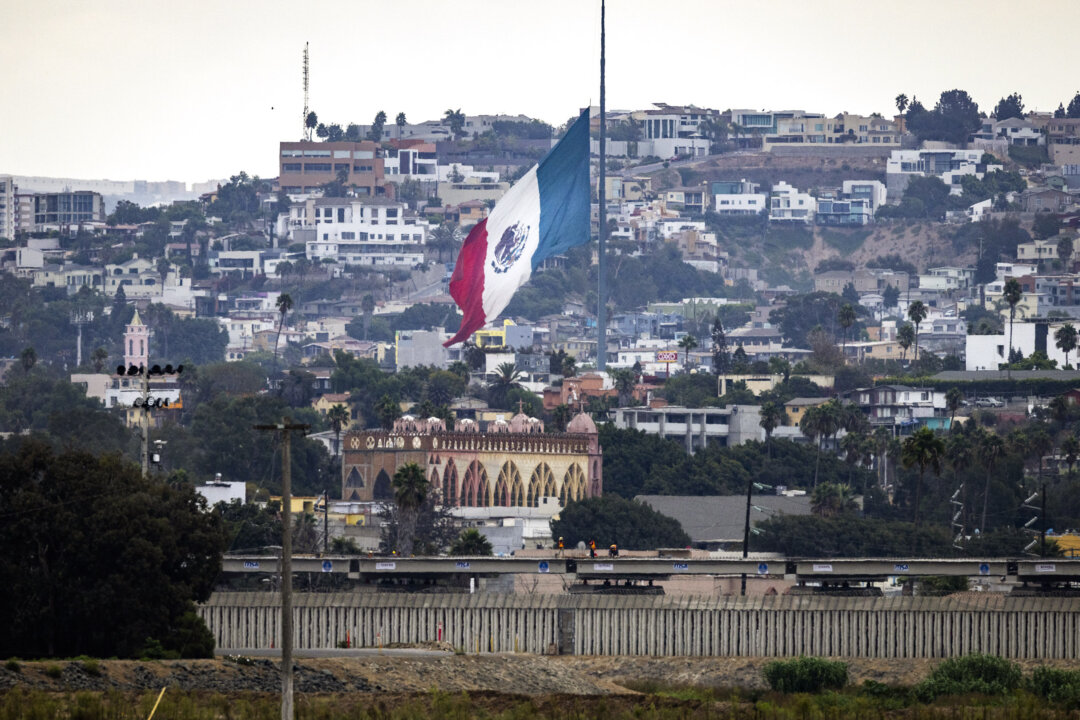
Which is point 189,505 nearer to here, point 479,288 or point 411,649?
point 411,649

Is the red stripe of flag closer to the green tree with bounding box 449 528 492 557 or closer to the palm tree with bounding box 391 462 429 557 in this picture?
the green tree with bounding box 449 528 492 557

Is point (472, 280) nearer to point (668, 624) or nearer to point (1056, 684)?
point (668, 624)

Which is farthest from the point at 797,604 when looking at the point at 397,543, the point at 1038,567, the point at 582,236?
the point at 397,543

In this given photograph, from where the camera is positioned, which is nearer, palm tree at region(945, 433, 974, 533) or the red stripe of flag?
the red stripe of flag

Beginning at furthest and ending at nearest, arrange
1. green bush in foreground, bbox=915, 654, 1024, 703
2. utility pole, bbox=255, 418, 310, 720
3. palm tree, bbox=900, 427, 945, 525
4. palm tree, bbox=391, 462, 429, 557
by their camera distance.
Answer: palm tree, bbox=900, 427, 945, 525
palm tree, bbox=391, 462, 429, 557
green bush in foreground, bbox=915, 654, 1024, 703
utility pole, bbox=255, 418, 310, 720

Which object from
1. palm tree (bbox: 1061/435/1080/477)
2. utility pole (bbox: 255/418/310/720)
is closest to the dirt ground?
utility pole (bbox: 255/418/310/720)

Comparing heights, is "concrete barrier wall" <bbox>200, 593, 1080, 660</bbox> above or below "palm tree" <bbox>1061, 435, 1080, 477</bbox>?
below

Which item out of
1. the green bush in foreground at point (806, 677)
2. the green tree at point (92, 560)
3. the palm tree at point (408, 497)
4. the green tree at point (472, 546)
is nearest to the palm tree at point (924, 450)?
the palm tree at point (408, 497)
